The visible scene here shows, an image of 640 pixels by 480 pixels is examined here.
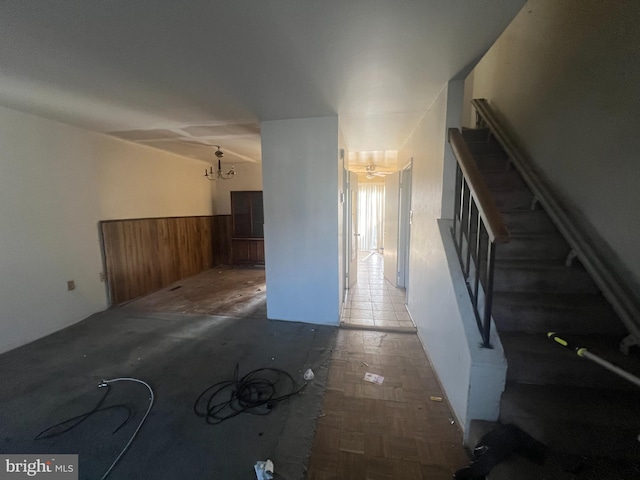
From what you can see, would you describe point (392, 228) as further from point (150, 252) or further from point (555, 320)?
point (150, 252)

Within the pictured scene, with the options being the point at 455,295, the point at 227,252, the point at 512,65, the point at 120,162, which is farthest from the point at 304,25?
the point at 227,252

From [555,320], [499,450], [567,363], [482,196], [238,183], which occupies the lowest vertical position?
[499,450]

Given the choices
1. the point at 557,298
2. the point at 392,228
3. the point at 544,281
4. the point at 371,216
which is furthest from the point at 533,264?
the point at 371,216

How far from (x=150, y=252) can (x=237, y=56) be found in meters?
3.74

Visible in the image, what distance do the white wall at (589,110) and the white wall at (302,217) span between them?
74.8 inches

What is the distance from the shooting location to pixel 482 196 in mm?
1380

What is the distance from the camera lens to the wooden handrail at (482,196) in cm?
119

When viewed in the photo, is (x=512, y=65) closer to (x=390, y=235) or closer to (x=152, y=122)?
(x=390, y=235)

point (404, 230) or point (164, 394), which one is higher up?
point (404, 230)

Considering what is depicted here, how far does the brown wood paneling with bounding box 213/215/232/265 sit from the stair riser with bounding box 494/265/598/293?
5703 millimetres

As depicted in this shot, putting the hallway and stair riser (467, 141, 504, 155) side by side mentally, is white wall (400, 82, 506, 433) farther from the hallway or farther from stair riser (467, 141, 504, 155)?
stair riser (467, 141, 504, 155)

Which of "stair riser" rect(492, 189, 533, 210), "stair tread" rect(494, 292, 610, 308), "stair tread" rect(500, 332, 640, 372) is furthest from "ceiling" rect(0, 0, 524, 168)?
"stair tread" rect(500, 332, 640, 372)

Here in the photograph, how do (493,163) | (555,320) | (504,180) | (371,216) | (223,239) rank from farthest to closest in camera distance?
(371,216) → (223,239) → (493,163) → (504,180) → (555,320)

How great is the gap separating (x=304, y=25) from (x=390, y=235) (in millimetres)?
A: 3759
